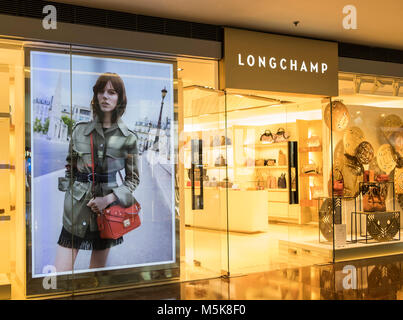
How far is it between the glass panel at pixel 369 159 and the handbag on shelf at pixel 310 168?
0.30 meters

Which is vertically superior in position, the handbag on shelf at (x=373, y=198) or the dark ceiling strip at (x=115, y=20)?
the dark ceiling strip at (x=115, y=20)

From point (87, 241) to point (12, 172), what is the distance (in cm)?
117

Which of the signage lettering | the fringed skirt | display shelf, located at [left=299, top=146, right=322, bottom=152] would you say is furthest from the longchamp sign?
the fringed skirt

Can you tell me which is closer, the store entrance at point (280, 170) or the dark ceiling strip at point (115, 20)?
the dark ceiling strip at point (115, 20)

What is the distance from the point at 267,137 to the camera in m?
8.47

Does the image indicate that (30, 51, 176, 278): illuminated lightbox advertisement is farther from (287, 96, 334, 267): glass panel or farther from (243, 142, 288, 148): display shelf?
(243, 142, 288, 148): display shelf

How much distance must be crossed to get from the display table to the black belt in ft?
3.38

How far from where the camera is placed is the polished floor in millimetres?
4992

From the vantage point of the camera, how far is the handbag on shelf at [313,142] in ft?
24.0

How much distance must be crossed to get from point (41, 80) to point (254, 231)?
18.6 ft

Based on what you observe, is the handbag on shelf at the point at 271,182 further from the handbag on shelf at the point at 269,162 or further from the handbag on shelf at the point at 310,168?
the handbag on shelf at the point at 310,168

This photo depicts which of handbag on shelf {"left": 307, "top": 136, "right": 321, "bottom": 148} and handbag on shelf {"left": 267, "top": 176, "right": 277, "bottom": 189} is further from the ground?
handbag on shelf {"left": 307, "top": 136, "right": 321, "bottom": 148}

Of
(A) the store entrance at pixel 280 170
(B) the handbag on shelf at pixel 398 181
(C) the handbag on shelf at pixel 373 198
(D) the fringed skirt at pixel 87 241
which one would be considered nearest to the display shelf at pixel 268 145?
(A) the store entrance at pixel 280 170

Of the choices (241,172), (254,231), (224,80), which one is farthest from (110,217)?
(254,231)
